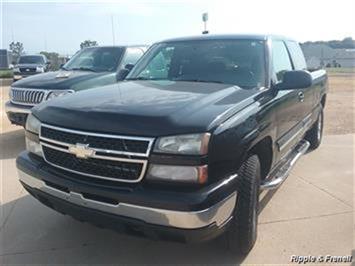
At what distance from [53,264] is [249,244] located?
5.13 feet

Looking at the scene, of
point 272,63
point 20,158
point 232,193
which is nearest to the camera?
point 232,193

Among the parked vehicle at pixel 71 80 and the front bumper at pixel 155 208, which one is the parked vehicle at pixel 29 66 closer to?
the parked vehicle at pixel 71 80

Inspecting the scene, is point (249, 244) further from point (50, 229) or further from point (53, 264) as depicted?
point (50, 229)

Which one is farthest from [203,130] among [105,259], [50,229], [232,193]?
[50,229]

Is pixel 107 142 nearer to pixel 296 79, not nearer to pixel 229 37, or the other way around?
pixel 296 79

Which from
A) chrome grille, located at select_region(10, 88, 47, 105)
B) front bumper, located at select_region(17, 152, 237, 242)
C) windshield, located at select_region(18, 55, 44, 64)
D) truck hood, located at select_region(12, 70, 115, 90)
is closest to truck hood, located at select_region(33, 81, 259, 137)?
front bumper, located at select_region(17, 152, 237, 242)

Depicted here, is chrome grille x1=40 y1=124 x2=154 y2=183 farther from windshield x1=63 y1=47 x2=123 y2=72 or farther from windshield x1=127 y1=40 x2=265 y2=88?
windshield x1=63 y1=47 x2=123 y2=72

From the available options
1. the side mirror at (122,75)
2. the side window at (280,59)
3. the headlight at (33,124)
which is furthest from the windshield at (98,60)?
the headlight at (33,124)

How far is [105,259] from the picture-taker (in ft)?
11.8

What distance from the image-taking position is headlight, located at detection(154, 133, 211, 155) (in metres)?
2.96

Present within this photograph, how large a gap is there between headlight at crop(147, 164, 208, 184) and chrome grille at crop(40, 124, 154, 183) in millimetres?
90

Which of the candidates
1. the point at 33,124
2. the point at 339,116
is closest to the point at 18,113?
the point at 33,124

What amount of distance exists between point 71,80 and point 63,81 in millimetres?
135

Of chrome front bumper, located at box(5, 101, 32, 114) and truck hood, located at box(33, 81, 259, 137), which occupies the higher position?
truck hood, located at box(33, 81, 259, 137)
